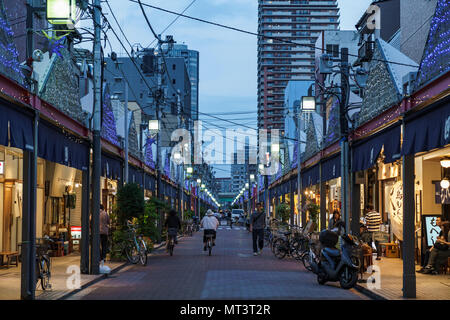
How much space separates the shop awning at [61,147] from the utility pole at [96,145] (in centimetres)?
37

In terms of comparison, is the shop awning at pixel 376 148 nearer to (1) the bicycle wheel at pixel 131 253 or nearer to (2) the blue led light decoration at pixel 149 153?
(1) the bicycle wheel at pixel 131 253

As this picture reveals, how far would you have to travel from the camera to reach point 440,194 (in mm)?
21188

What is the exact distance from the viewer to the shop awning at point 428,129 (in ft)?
37.6

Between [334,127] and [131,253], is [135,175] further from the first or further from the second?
[334,127]

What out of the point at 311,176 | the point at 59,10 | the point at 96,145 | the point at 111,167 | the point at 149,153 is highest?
the point at 59,10

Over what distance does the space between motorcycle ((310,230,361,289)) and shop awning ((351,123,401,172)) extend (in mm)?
2260

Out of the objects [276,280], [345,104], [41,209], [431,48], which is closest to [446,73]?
[431,48]

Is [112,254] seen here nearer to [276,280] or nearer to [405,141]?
[276,280]

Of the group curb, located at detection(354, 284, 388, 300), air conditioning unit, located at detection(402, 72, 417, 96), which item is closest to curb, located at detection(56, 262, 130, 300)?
curb, located at detection(354, 284, 388, 300)

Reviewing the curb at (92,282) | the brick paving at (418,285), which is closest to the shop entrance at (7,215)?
the curb at (92,282)

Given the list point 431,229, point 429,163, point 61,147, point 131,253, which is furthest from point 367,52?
point 61,147

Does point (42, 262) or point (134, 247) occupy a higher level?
point (42, 262)

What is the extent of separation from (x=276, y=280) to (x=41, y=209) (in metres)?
12.8

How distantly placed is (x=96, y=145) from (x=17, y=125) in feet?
20.9
